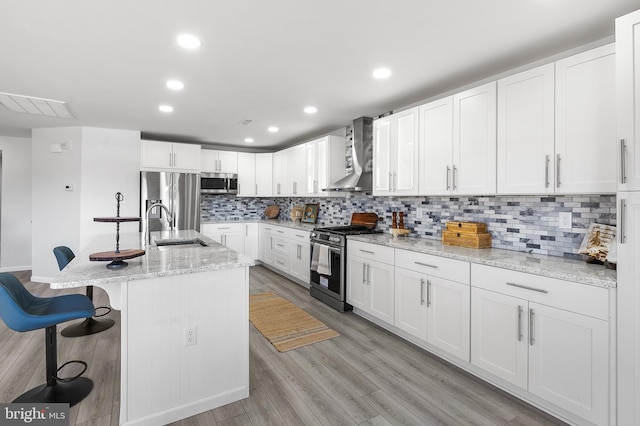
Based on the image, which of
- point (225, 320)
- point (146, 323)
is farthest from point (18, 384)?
point (225, 320)

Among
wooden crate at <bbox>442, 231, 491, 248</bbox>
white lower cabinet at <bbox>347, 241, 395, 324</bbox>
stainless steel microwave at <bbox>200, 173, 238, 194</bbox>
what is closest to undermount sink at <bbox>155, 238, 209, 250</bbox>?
white lower cabinet at <bbox>347, 241, 395, 324</bbox>

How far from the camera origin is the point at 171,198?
16.7 feet

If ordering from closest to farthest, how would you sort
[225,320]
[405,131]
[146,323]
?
1. [146,323]
2. [225,320]
3. [405,131]

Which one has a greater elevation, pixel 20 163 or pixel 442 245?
pixel 20 163

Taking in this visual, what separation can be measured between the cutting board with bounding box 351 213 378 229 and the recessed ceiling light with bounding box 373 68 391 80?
187cm

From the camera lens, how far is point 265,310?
3740 mm

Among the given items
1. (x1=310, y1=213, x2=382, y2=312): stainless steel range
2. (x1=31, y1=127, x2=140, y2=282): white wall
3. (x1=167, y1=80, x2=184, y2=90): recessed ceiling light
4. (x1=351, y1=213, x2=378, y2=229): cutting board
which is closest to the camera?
(x1=167, y1=80, x2=184, y2=90): recessed ceiling light

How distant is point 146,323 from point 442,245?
2434 mm

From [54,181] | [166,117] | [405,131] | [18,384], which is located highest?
[166,117]

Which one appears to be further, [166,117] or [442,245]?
[166,117]

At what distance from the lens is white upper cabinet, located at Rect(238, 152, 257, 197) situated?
20.2ft

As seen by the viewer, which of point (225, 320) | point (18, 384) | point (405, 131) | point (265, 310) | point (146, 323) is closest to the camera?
point (146, 323)

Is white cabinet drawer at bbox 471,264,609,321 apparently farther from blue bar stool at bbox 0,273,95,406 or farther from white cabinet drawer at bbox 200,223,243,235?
white cabinet drawer at bbox 200,223,243,235

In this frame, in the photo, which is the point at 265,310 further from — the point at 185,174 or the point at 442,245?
the point at 185,174
